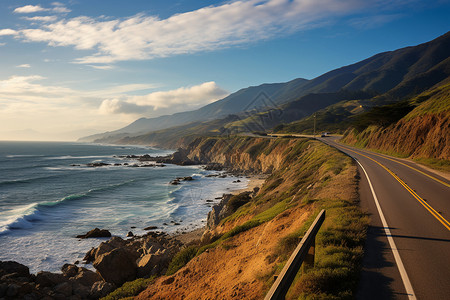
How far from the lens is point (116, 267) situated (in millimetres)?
16672

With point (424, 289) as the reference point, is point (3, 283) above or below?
below

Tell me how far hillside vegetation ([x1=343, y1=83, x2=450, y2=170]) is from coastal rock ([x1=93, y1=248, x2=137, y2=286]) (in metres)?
29.8

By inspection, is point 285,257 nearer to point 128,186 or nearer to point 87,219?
point 87,219

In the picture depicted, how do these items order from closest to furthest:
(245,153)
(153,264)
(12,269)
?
1. (153,264)
2. (12,269)
3. (245,153)

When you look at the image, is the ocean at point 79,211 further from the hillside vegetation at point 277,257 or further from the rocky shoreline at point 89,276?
the hillside vegetation at point 277,257

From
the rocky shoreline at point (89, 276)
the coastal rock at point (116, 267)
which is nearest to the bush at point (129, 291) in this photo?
the rocky shoreline at point (89, 276)

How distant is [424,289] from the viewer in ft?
19.7

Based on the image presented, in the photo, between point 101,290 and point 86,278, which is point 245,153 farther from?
point 101,290

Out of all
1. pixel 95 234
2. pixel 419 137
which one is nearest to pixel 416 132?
pixel 419 137

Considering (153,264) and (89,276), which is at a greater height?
(153,264)

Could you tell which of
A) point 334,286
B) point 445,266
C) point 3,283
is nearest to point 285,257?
point 334,286

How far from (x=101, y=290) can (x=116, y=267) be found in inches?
66.3

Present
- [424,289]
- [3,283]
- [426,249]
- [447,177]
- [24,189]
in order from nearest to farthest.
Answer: [424,289] < [426,249] < [3,283] < [447,177] < [24,189]

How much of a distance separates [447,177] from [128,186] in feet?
182
